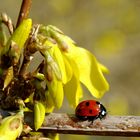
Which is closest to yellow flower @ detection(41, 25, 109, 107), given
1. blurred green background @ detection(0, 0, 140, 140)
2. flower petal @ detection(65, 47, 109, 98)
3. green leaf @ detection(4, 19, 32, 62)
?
flower petal @ detection(65, 47, 109, 98)

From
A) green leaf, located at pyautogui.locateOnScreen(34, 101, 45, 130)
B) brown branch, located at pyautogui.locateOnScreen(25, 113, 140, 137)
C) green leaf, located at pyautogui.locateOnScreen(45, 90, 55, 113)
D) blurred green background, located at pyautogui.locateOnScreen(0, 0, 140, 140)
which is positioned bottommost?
brown branch, located at pyautogui.locateOnScreen(25, 113, 140, 137)

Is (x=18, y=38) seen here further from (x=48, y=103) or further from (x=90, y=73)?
(x=90, y=73)

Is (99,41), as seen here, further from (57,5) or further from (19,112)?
(19,112)

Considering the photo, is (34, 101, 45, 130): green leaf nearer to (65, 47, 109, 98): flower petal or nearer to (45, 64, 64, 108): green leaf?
(45, 64, 64, 108): green leaf

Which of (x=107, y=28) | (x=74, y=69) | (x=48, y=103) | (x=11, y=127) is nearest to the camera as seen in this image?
(x=11, y=127)

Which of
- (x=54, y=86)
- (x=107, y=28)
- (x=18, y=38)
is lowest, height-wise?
(x=54, y=86)

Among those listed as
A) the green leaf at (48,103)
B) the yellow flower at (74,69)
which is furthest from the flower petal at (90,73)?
the green leaf at (48,103)

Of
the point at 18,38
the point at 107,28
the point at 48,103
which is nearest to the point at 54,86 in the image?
the point at 48,103

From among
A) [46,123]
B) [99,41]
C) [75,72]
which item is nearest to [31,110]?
[46,123]
